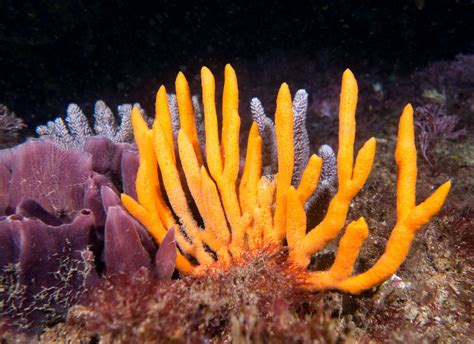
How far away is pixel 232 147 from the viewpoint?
7.29 feet

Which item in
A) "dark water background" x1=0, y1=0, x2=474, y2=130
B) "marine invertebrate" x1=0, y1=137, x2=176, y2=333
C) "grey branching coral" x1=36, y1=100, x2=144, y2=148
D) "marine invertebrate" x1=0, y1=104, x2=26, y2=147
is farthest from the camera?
"dark water background" x1=0, y1=0, x2=474, y2=130

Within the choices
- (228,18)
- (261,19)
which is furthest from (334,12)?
(228,18)

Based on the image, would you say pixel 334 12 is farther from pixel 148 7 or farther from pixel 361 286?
pixel 361 286

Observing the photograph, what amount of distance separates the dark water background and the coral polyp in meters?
4.80

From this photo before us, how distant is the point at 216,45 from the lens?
7418mm

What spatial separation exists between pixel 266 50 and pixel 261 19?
0.91 metres

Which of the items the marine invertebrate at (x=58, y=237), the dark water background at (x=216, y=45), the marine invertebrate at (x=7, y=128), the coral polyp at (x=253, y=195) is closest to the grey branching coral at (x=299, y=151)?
the coral polyp at (x=253, y=195)

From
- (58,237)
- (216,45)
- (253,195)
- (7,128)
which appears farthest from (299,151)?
(216,45)

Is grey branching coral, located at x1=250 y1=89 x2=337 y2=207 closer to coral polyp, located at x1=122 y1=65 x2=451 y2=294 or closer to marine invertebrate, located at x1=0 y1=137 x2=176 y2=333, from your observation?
coral polyp, located at x1=122 y1=65 x2=451 y2=294

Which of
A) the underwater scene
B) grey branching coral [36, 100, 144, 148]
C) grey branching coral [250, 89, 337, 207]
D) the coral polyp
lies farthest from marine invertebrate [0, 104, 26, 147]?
grey branching coral [250, 89, 337, 207]

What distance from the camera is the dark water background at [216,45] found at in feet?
23.0

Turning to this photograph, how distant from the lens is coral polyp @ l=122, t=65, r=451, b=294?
1.95 metres

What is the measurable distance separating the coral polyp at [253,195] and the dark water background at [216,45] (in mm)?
4799

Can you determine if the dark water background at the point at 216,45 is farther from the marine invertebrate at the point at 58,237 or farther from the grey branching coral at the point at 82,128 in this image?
the marine invertebrate at the point at 58,237
